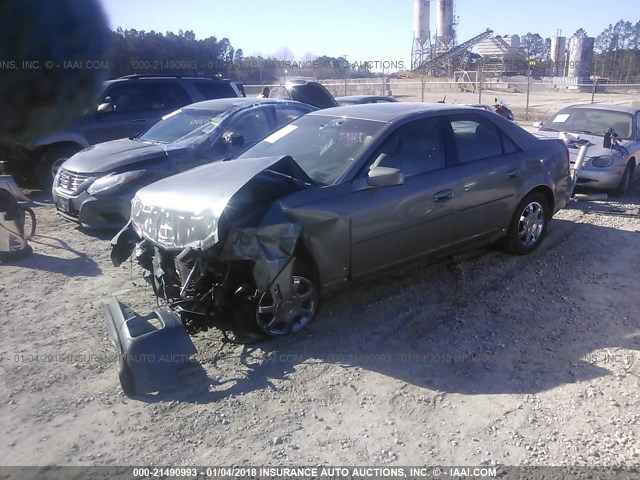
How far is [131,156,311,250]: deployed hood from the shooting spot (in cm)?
380

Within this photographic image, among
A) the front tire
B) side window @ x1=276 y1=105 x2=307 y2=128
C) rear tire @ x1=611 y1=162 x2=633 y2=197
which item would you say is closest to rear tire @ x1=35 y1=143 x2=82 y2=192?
side window @ x1=276 y1=105 x2=307 y2=128

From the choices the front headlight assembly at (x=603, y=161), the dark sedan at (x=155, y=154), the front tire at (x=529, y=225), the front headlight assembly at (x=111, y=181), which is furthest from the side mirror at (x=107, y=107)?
the front headlight assembly at (x=603, y=161)

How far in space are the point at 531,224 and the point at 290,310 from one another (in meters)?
3.14

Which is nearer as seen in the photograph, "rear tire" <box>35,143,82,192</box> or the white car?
the white car

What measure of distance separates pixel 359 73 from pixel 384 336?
45810 mm

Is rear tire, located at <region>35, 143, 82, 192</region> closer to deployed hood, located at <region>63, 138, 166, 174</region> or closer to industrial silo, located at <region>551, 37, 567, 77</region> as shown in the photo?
deployed hood, located at <region>63, 138, 166, 174</region>

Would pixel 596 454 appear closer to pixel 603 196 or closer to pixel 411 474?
pixel 411 474

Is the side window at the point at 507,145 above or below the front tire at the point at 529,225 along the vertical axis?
above

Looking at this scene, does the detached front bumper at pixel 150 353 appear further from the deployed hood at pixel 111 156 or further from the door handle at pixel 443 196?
the deployed hood at pixel 111 156

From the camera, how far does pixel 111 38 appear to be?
131cm

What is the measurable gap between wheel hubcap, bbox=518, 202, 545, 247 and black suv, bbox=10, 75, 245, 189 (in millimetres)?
6404

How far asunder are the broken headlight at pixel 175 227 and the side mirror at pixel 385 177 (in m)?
1.31

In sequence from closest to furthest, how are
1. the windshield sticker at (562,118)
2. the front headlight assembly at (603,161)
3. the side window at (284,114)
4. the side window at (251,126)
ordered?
the side window at (251,126)
the side window at (284,114)
the front headlight assembly at (603,161)
the windshield sticker at (562,118)

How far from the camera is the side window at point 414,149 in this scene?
4.65 meters
